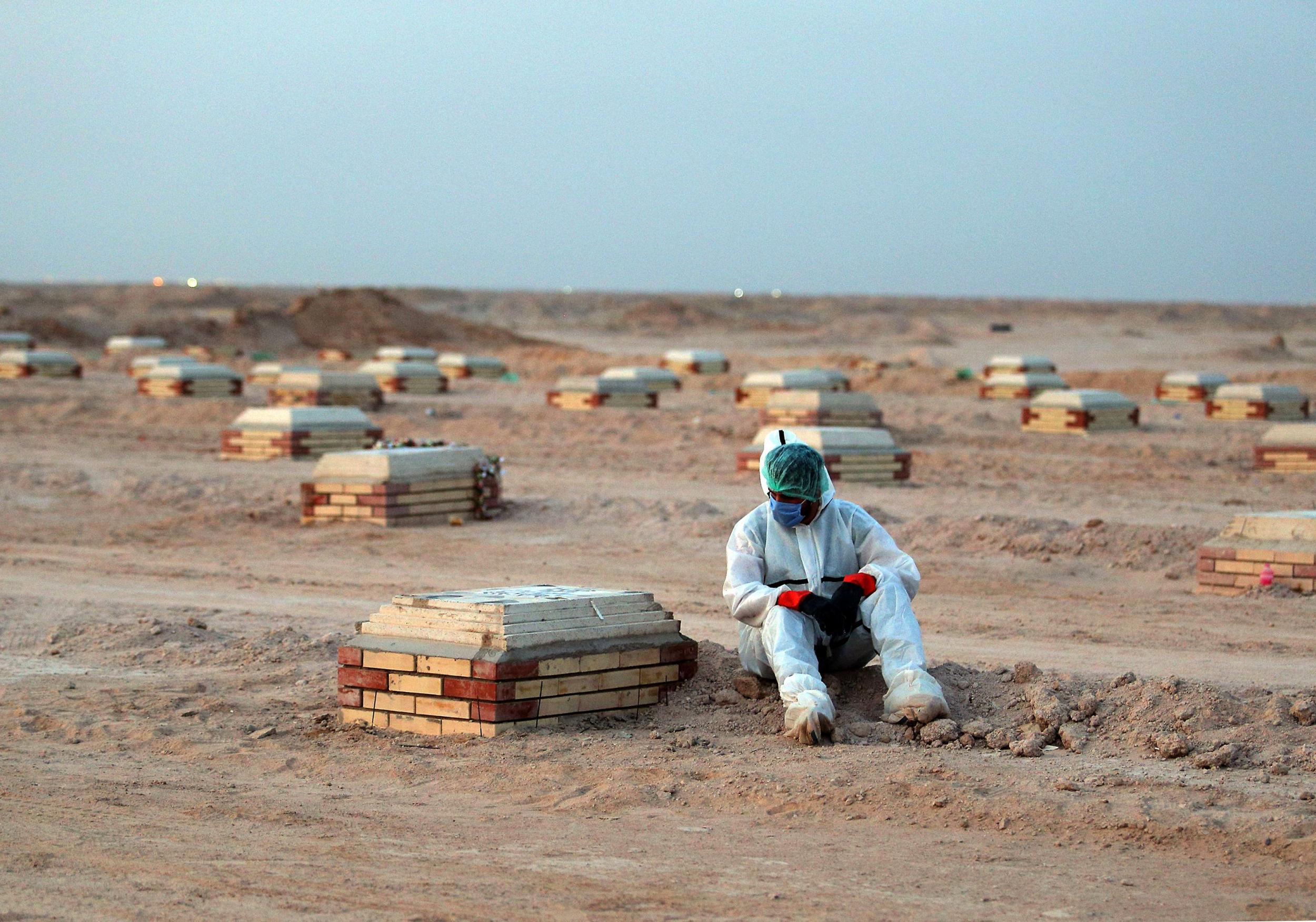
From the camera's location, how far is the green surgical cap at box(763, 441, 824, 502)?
596 centimetres

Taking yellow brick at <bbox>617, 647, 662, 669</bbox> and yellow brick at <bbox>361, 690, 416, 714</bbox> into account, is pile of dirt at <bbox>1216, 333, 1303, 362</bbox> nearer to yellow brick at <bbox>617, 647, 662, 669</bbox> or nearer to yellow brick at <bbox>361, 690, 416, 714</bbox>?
yellow brick at <bbox>617, 647, 662, 669</bbox>

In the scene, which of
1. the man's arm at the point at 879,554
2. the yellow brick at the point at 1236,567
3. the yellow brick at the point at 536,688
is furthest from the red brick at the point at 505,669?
the yellow brick at the point at 1236,567

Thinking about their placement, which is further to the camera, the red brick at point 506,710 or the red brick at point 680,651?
the red brick at point 680,651

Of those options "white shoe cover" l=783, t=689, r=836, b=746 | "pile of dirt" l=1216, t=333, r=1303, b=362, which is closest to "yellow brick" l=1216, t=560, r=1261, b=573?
"white shoe cover" l=783, t=689, r=836, b=746

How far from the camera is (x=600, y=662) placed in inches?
240

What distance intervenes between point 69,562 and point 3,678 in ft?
13.3

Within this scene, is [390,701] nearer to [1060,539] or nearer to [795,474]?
[795,474]

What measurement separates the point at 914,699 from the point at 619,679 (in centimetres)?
116

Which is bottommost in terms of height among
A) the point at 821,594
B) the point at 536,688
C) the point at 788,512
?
the point at 536,688

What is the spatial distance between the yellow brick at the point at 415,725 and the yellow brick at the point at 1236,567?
20.0 ft

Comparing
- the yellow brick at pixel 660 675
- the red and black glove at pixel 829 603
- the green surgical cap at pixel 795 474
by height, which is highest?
the green surgical cap at pixel 795 474

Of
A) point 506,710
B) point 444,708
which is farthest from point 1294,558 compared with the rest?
point 444,708

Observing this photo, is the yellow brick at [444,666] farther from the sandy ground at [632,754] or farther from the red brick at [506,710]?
the sandy ground at [632,754]

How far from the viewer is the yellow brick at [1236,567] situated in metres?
9.99
